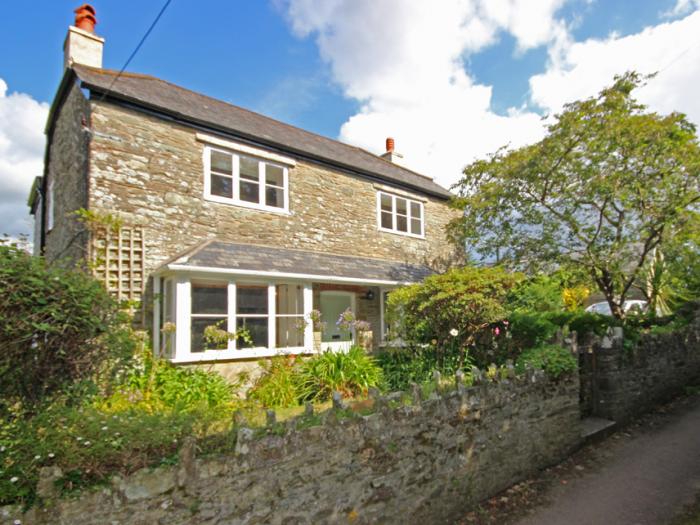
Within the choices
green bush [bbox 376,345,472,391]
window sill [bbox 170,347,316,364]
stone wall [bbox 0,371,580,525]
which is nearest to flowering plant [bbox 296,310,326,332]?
window sill [bbox 170,347,316,364]

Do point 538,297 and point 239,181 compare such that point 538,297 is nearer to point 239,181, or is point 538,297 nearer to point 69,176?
point 239,181

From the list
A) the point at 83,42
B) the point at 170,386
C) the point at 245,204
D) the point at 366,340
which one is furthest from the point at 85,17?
the point at 366,340

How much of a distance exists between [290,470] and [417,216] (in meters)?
12.8

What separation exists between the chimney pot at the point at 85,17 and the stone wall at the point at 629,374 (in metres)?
13.8

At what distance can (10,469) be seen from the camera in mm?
2682

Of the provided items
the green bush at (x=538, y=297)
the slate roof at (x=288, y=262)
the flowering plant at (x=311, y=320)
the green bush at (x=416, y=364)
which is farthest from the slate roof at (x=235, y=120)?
the green bush at (x=416, y=364)

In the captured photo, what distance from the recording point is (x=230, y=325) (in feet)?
28.8

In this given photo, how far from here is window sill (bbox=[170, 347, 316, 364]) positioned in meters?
8.12

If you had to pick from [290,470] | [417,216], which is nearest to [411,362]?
[290,470]

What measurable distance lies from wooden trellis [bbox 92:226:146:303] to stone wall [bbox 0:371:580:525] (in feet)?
20.3

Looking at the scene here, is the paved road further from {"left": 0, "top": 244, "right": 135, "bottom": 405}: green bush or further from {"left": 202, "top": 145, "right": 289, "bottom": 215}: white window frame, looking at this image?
{"left": 202, "top": 145, "right": 289, "bottom": 215}: white window frame

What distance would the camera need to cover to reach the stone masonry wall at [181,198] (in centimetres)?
873

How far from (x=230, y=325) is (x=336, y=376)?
8.89ft

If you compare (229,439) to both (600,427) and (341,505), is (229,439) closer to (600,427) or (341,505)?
(341,505)
